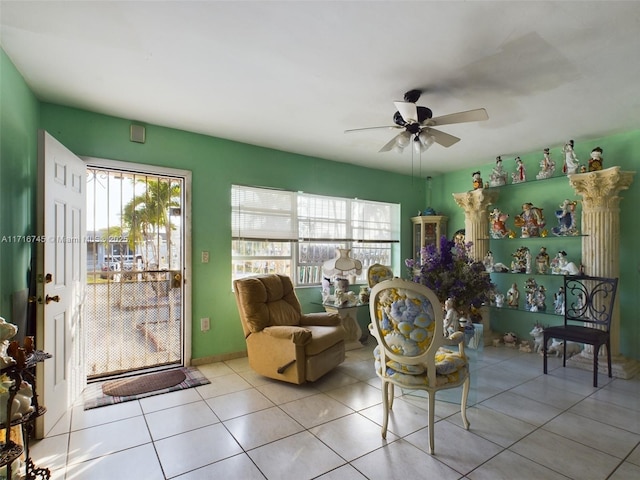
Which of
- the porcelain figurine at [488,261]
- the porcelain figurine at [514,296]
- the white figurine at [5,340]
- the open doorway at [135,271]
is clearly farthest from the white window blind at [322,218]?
the white figurine at [5,340]

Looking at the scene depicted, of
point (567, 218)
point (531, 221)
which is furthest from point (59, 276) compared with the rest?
point (567, 218)

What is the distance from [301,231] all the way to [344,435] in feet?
Answer: 8.84

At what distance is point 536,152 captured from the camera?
174 inches

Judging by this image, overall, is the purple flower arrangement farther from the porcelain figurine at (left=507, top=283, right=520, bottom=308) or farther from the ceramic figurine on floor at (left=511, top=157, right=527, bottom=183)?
the ceramic figurine on floor at (left=511, top=157, right=527, bottom=183)

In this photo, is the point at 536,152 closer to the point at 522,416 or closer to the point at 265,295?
the point at 522,416

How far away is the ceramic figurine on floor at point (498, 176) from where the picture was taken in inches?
177

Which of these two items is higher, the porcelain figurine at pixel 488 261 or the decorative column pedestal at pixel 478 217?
the decorative column pedestal at pixel 478 217

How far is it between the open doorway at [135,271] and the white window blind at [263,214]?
23.0 inches

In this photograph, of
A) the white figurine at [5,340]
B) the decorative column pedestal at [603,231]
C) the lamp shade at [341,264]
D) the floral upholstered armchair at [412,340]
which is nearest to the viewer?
the white figurine at [5,340]

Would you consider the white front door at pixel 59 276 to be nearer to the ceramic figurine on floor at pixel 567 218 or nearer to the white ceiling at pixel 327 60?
the white ceiling at pixel 327 60

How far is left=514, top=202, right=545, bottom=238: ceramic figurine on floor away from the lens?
14.1 feet

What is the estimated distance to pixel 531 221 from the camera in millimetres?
4309

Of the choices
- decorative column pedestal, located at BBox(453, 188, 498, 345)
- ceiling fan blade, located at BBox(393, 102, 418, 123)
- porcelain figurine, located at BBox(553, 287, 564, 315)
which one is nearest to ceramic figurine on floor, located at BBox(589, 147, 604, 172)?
decorative column pedestal, located at BBox(453, 188, 498, 345)

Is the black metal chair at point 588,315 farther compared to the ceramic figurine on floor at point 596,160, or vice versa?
the ceramic figurine on floor at point 596,160
